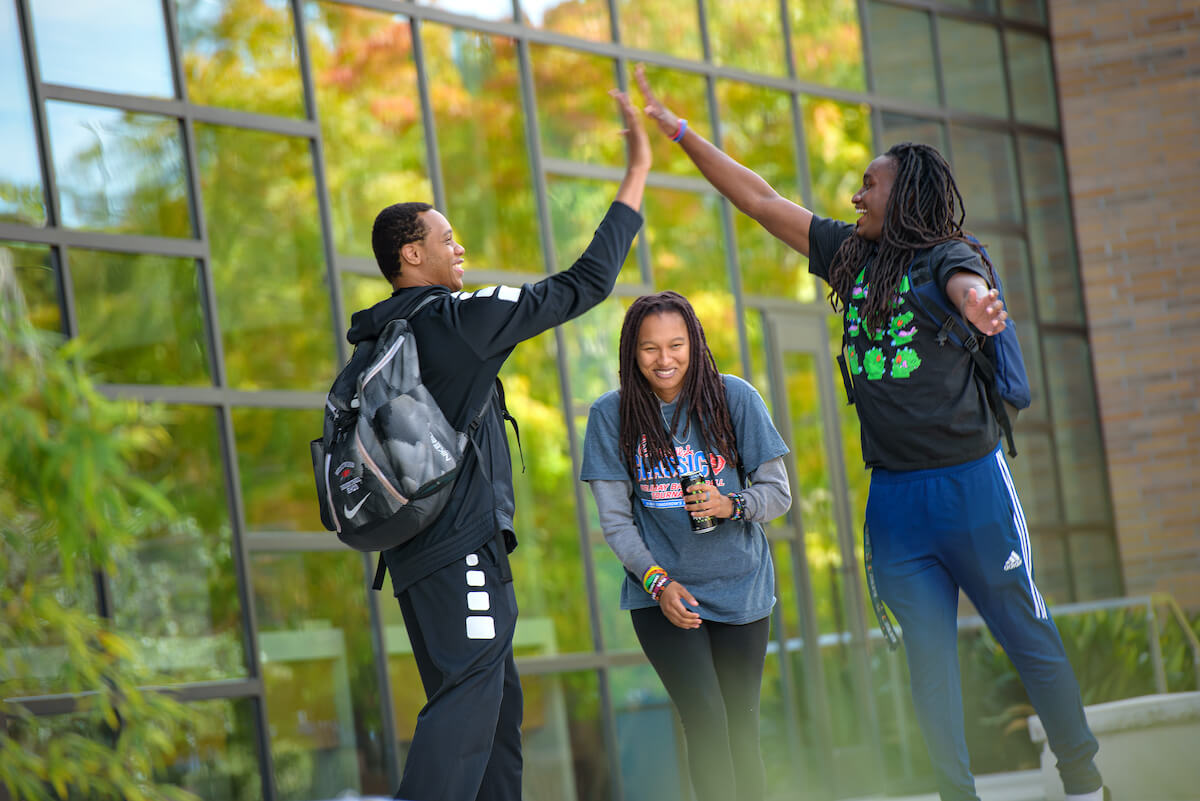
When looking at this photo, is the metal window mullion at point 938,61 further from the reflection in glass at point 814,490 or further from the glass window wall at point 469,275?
the reflection in glass at point 814,490

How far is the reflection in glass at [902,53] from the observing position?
1028 centimetres

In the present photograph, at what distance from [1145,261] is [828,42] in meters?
3.14

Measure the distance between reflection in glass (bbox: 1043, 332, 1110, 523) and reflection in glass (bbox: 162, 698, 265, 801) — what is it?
7.18m

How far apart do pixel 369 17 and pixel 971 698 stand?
5978 mm

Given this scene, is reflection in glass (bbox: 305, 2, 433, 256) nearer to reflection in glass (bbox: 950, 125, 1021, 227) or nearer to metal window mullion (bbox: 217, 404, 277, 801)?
metal window mullion (bbox: 217, 404, 277, 801)

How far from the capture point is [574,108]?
798 centimetres

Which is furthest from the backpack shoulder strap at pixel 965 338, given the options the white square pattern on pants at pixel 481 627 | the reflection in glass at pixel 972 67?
the reflection in glass at pixel 972 67

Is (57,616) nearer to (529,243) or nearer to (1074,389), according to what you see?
(529,243)

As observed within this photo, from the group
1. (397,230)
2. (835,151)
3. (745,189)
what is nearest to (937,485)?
(745,189)

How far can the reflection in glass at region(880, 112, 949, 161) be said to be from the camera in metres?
10.3

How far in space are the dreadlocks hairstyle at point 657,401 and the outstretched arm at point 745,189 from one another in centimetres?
39

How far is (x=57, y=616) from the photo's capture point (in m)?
3.62

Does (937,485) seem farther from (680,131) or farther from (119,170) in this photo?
(119,170)

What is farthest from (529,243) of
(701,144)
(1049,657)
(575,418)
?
(1049,657)
